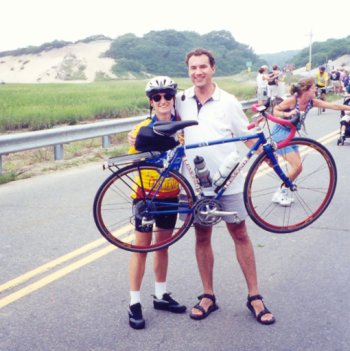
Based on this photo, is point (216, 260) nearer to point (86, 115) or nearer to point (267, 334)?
point (267, 334)

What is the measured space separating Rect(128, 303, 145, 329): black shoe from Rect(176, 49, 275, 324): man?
398mm

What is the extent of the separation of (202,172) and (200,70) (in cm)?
70

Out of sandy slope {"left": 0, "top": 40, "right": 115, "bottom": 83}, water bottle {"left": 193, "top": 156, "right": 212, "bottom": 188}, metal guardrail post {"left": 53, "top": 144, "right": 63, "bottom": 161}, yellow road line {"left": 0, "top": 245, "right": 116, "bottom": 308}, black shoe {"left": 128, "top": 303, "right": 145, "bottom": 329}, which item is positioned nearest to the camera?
water bottle {"left": 193, "top": 156, "right": 212, "bottom": 188}

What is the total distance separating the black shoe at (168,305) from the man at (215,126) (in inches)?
4.8

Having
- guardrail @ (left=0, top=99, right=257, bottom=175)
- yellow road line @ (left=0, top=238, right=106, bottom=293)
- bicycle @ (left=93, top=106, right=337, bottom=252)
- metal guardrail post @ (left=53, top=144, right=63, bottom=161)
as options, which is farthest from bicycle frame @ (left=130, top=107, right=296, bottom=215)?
metal guardrail post @ (left=53, top=144, right=63, bottom=161)

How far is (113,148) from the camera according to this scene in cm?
1380

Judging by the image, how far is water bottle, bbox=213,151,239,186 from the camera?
3.98 meters

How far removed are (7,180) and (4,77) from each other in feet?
463

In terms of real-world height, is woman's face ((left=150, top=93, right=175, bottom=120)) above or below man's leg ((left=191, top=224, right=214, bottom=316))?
above

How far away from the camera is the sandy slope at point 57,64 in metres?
132

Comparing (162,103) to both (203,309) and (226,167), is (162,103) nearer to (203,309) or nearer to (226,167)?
(226,167)

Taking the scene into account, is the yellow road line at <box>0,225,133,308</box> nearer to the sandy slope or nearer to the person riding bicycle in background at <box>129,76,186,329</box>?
the person riding bicycle in background at <box>129,76,186,329</box>

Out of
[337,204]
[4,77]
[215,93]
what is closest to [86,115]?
[337,204]

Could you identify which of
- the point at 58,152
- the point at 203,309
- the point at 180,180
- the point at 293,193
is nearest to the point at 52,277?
the point at 203,309
